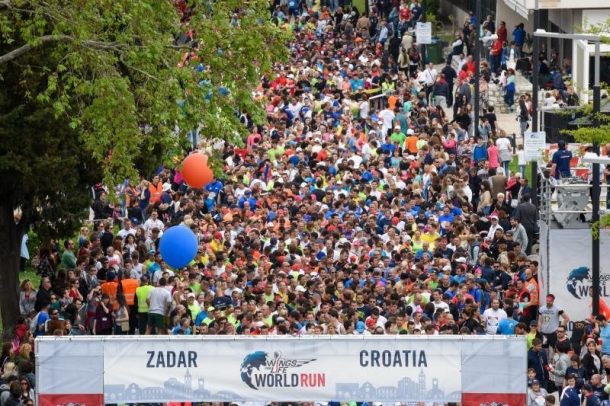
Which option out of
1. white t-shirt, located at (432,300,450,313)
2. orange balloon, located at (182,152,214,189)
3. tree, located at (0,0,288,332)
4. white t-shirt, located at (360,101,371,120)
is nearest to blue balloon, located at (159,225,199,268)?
tree, located at (0,0,288,332)

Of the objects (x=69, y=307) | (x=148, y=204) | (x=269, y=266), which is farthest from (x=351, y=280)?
(x=148, y=204)

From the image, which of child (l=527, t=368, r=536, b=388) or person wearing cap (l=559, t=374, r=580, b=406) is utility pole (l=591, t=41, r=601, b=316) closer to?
child (l=527, t=368, r=536, b=388)

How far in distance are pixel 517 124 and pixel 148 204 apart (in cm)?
1241

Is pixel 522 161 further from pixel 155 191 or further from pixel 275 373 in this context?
pixel 275 373

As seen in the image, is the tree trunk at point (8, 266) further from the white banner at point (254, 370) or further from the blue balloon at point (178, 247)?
the white banner at point (254, 370)

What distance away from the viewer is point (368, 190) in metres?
39.0

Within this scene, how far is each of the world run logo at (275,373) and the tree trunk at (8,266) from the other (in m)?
9.65

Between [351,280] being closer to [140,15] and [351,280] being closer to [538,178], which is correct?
[140,15]

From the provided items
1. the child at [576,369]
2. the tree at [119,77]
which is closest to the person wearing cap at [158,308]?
the tree at [119,77]

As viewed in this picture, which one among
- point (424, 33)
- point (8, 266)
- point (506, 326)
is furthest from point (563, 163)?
Answer: point (424, 33)

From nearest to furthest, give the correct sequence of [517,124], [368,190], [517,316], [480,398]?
1. [480,398]
2. [517,316]
3. [368,190]
4. [517,124]

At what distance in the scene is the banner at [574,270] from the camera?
108 feet

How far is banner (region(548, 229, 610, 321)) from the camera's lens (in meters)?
32.8

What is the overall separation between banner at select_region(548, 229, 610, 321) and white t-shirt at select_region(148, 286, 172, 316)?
256 inches
